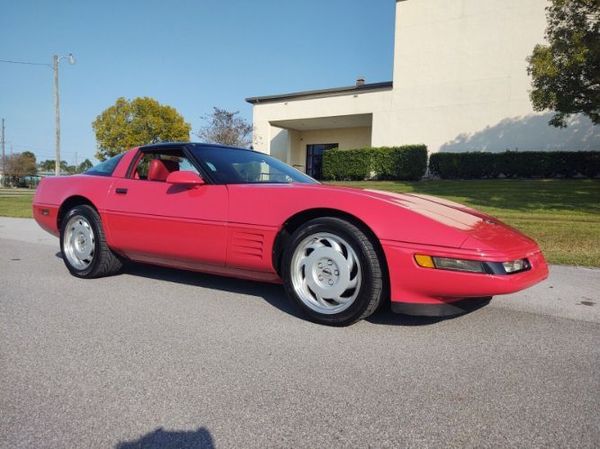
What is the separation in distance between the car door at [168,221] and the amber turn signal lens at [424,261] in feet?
4.55

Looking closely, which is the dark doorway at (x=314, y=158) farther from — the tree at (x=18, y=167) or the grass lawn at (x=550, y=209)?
the tree at (x=18, y=167)

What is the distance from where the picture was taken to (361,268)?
Answer: 2613mm

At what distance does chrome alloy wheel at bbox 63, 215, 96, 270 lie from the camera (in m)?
4.02

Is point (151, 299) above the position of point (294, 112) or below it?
below

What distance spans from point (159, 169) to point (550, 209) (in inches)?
377

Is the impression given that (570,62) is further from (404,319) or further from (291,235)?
(291,235)

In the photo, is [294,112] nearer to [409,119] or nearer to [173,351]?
[409,119]

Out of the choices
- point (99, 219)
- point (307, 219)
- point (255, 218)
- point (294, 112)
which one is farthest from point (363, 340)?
point (294, 112)

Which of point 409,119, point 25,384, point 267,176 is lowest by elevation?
point 25,384

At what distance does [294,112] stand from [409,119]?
6.63 m

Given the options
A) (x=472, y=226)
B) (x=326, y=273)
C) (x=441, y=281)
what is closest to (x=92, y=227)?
(x=326, y=273)

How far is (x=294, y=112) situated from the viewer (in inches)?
961

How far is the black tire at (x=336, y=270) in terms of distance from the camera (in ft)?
8.43

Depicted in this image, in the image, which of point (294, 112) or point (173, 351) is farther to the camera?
point (294, 112)
